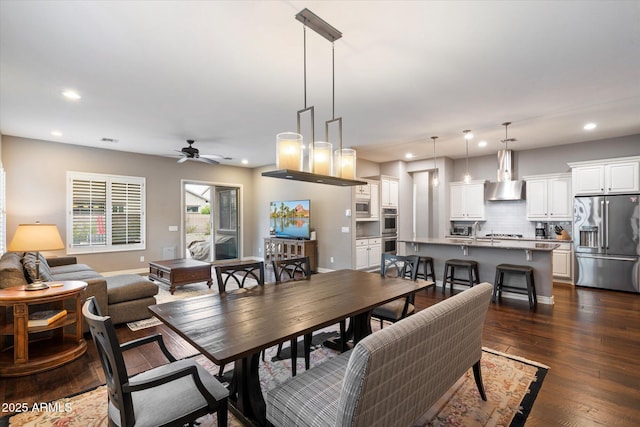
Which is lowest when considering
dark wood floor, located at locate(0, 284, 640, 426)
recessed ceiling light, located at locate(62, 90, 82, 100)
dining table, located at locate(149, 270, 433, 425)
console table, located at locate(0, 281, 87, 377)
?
dark wood floor, located at locate(0, 284, 640, 426)

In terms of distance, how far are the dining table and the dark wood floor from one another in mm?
1184

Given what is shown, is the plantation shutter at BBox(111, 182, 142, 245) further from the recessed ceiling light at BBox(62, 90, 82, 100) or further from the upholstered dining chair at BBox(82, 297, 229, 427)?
the upholstered dining chair at BBox(82, 297, 229, 427)

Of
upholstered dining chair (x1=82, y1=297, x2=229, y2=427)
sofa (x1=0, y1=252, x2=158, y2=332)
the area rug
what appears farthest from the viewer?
sofa (x1=0, y1=252, x2=158, y2=332)

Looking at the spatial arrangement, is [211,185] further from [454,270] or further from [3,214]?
[454,270]

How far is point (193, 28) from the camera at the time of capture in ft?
7.63

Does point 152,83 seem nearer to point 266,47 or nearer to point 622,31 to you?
point 266,47

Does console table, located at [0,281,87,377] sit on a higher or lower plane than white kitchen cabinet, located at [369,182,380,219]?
lower

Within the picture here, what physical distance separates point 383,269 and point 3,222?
6250 mm

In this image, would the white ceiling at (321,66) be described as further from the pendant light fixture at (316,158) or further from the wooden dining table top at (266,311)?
the wooden dining table top at (266,311)

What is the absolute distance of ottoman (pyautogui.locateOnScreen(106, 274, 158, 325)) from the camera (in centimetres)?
366

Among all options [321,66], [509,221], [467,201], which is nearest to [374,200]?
[467,201]

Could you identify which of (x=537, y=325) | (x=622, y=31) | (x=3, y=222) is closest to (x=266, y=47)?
(x=622, y=31)

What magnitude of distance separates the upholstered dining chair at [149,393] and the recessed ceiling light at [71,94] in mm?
3122

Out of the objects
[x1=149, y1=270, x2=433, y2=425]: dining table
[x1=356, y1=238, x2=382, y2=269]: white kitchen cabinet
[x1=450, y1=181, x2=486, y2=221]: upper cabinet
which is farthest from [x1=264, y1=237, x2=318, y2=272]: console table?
[x1=149, y1=270, x2=433, y2=425]: dining table
